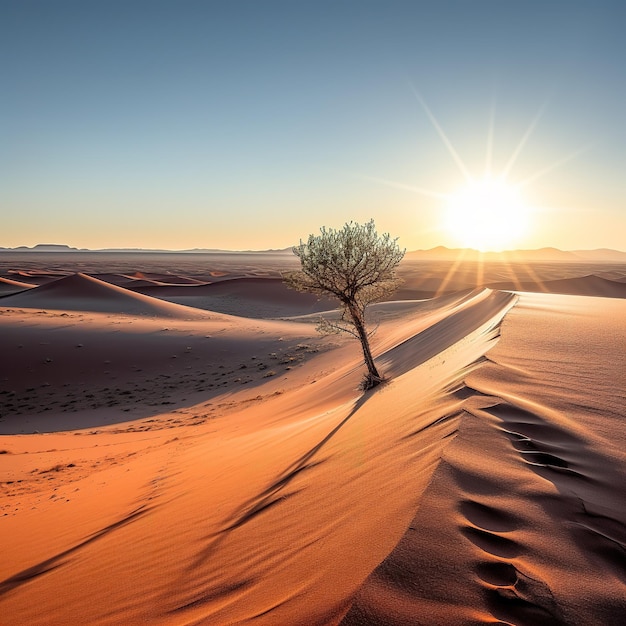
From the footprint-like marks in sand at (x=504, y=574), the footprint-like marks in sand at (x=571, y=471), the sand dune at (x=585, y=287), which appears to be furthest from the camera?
the sand dune at (x=585, y=287)

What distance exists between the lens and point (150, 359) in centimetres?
1848

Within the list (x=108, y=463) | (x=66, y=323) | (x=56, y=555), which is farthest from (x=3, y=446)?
(x=66, y=323)

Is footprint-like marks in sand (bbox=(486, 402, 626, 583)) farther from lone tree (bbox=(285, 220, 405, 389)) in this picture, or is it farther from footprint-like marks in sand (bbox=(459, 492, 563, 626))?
lone tree (bbox=(285, 220, 405, 389))

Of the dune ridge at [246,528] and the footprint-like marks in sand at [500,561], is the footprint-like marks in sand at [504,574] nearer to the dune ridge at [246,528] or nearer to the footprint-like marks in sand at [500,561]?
the footprint-like marks in sand at [500,561]

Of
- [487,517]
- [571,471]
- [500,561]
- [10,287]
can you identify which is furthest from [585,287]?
[10,287]

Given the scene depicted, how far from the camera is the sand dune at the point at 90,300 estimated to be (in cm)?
2967

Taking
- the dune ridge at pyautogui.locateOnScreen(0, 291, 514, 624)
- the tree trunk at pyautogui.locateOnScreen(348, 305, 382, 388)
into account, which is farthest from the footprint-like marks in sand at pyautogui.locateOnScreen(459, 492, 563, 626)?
the tree trunk at pyautogui.locateOnScreen(348, 305, 382, 388)

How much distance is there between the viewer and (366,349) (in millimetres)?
10031

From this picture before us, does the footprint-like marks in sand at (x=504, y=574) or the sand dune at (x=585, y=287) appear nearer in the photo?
the footprint-like marks in sand at (x=504, y=574)

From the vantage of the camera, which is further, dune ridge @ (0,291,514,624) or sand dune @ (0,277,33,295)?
sand dune @ (0,277,33,295)

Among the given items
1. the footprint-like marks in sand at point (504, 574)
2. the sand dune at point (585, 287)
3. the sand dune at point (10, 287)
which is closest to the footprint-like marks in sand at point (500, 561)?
the footprint-like marks in sand at point (504, 574)

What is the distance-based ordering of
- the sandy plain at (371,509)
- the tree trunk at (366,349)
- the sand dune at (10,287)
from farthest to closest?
1. the sand dune at (10,287)
2. the tree trunk at (366,349)
3. the sandy plain at (371,509)

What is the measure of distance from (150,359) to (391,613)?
60.9ft

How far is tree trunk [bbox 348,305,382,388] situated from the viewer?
31.3ft
